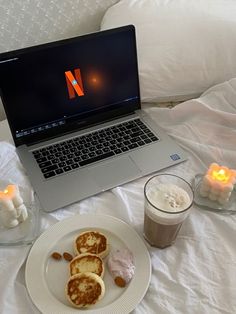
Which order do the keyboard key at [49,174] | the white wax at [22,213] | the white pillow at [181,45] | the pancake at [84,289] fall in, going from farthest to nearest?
the white pillow at [181,45]
the keyboard key at [49,174]
the white wax at [22,213]
the pancake at [84,289]

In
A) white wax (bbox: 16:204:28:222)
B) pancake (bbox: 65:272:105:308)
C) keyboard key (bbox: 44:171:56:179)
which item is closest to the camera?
pancake (bbox: 65:272:105:308)

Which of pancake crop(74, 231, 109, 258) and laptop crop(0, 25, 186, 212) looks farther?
laptop crop(0, 25, 186, 212)

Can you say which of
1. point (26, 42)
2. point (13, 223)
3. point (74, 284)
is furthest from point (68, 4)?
point (74, 284)

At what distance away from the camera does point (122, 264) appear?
2.06 feet

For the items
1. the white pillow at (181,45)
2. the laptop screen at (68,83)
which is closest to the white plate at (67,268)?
the laptop screen at (68,83)

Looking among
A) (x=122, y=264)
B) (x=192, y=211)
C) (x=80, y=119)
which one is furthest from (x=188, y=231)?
(x=80, y=119)

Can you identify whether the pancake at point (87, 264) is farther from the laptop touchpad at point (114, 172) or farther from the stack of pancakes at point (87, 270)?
the laptop touchpad at point (114, 172)

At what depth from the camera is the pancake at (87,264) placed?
0.61 m

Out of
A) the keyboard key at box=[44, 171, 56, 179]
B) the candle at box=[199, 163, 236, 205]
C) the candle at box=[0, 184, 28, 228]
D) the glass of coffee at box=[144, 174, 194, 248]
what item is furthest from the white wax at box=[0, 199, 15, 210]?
the candle at box=[199, 163, 236, 205]

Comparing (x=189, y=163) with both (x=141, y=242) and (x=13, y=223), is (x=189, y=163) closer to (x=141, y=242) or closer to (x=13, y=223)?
(x=141, y=242)

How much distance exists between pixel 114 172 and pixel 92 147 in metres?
0.11

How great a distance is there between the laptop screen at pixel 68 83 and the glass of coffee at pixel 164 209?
33 centimetres

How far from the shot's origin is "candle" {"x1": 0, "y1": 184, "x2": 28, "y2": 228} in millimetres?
675

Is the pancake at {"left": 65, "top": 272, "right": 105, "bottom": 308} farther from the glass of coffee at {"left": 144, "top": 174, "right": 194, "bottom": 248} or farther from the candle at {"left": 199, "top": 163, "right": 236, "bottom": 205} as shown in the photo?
the candle at {"left": 199, "top": 163, "right": 236, "bottom": 205}
